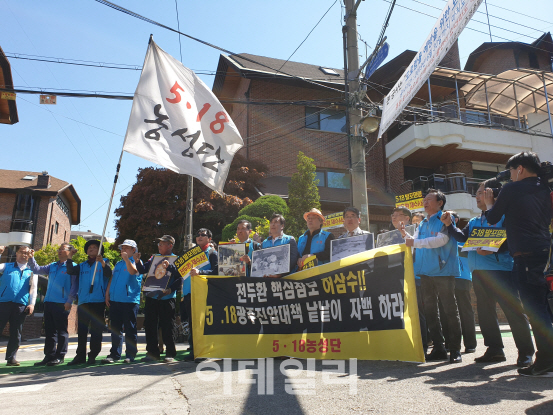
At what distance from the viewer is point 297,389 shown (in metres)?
3.59

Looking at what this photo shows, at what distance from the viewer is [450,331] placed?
187 inches

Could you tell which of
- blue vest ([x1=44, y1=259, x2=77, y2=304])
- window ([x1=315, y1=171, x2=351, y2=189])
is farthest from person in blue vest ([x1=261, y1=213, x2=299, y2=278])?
window ([x1=315, y1=171, x2=351, y2=189])

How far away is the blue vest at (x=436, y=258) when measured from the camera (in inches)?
191

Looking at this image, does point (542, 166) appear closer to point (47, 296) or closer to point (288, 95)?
point (47, 296)

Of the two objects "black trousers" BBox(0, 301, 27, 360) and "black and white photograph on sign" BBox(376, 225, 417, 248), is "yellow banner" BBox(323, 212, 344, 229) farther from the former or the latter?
"black trousers" BBox(0, 301, 27, 360)

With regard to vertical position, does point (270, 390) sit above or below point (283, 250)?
below

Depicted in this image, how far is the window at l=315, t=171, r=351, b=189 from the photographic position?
21.4 metres

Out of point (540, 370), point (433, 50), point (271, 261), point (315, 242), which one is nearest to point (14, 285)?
point (271, 261)

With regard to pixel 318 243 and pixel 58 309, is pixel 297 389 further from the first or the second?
pixel 58 309

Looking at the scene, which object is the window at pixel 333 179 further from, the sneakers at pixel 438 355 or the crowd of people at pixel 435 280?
the sneakers at pixel 438 355

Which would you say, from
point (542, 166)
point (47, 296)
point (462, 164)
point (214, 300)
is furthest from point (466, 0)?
point (462, 164)

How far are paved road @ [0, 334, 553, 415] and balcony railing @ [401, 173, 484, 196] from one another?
55.5 feet

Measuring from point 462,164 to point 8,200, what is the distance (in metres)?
30.9

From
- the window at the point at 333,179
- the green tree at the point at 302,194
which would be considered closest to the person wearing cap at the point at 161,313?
the green tree at the point at 302,194
